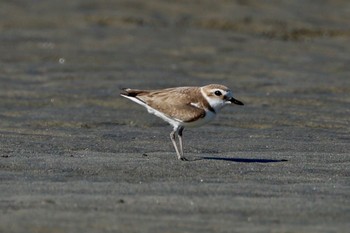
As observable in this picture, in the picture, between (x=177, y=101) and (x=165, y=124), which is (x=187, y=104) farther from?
(x=165, y=124)

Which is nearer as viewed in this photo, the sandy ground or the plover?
the sandy ground

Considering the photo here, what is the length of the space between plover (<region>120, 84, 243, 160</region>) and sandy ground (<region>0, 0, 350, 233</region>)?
37 cm

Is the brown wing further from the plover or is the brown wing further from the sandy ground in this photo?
the sandy ground

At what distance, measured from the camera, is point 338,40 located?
19.8 meters

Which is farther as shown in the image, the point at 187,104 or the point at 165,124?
the point at 165,124

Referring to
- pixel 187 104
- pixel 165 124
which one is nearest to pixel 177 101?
pixel 187 104

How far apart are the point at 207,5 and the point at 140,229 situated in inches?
603

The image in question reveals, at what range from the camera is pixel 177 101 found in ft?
32.5

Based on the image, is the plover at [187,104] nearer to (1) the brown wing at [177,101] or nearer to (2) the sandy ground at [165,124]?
(1) the brown wing at [177,101]

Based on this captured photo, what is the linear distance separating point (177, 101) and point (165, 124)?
8.84 feet

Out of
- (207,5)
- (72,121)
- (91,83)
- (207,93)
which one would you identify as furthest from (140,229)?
(207,5)

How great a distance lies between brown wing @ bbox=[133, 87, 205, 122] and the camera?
32.2ft

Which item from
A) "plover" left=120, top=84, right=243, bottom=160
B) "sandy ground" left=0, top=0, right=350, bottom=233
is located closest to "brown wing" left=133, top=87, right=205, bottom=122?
"plover" left=120, top=84, right=243, bottom=160

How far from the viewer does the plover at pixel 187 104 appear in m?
9.82
